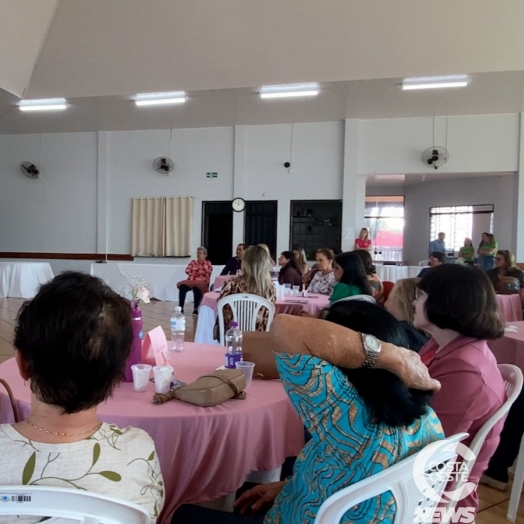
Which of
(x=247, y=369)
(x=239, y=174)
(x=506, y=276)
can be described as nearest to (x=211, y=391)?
(x=247, y=369)

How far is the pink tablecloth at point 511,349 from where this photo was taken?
9.27ft

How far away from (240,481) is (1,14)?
282 inches

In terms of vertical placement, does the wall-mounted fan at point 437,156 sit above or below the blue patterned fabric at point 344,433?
above

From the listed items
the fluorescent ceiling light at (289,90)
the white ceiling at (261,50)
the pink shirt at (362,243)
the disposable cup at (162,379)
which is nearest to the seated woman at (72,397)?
the disposable cup at (162,379)

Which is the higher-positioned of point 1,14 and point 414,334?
point 1,14

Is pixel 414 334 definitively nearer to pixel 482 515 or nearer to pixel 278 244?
pixel 482 515

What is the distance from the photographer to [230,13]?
250 inches

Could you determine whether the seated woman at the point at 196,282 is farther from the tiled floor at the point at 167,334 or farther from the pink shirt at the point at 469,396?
the pink shirt at the point at 469,396

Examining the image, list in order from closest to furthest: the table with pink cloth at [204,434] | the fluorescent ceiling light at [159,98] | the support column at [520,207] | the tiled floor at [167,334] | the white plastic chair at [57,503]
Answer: the white plastic chair at [57,503] < the table with pink cloth at [204,434] < the tiled floor at [167,334] < the fluorescent ceiling light at [159,98] < the support column at [520,207]

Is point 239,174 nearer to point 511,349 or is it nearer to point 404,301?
point 511,349

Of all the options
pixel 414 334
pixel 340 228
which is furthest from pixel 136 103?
pixel 414 334

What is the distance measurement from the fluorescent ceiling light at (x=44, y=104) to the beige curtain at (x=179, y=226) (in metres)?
2.93

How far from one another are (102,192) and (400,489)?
35.3 feet

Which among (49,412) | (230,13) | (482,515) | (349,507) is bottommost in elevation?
(482,515)
